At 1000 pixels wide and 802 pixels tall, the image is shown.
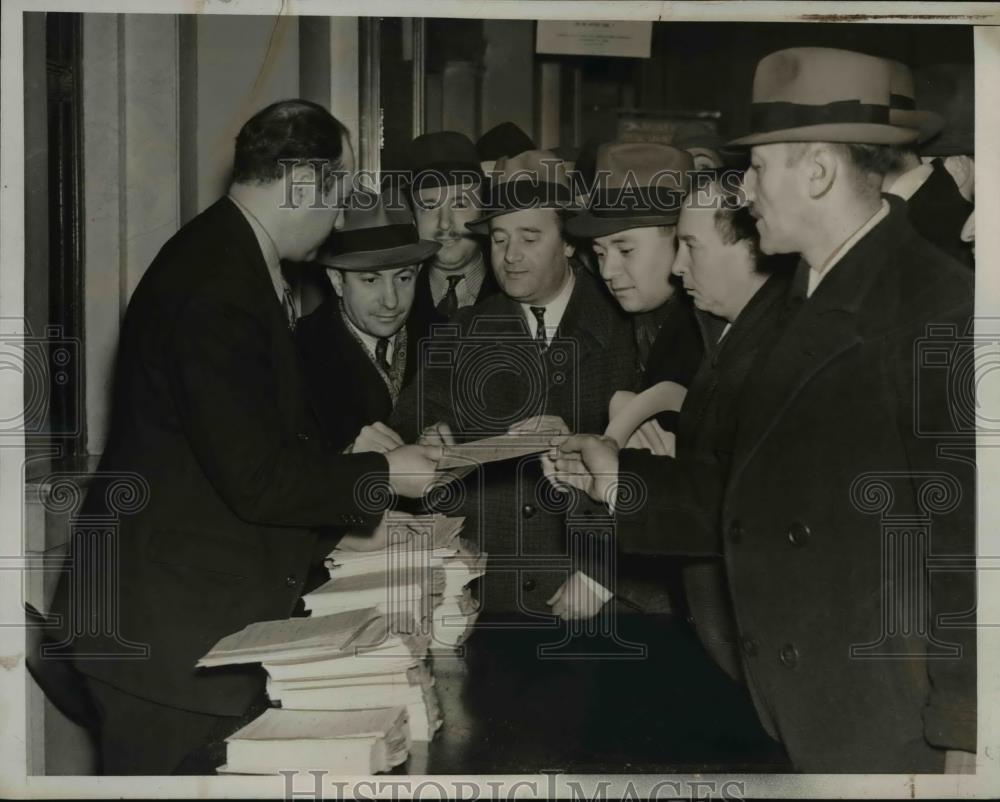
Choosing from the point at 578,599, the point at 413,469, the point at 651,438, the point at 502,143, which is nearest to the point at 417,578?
the point at 413,469

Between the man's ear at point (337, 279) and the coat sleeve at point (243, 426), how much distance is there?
18cm

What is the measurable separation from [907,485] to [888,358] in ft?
0.88

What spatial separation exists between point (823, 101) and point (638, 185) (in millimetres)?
400

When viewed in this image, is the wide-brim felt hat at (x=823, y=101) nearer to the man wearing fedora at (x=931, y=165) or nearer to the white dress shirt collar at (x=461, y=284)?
the man wearing fedora at (x=931, y=165)

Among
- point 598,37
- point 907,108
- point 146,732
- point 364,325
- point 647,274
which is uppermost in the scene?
point 598,37

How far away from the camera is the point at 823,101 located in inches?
91.2

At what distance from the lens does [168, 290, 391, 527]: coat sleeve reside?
233cm

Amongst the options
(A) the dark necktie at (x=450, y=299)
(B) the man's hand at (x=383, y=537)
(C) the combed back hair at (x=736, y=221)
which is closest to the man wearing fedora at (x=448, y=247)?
(A) the dark necktie at (x=450, y=299)

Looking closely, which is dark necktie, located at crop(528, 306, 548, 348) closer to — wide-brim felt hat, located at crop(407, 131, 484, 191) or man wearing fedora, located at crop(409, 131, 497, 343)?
man wearing fedora, located at crop(409, 131, 497, 343)

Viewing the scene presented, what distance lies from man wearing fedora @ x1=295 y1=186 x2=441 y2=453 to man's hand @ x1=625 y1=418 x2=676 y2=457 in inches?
19.3

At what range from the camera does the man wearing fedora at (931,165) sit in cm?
234

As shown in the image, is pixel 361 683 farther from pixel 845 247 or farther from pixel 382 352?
pixel 845 247

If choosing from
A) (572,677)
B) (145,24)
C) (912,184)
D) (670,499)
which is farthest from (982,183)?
(145,24)

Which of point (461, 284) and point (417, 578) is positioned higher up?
point (461, 284)
